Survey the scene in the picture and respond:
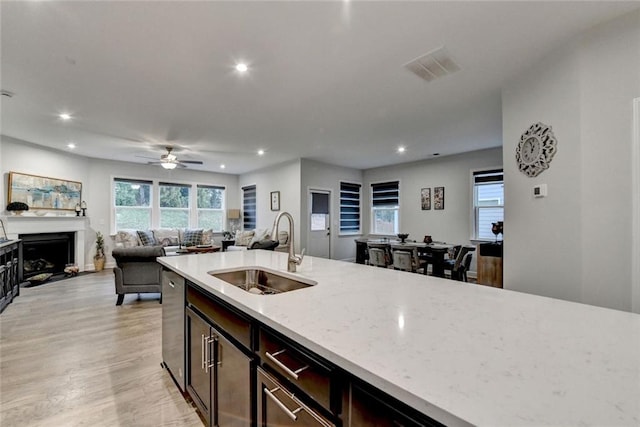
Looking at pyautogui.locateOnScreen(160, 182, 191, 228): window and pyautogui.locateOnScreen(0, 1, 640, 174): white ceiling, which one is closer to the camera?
pyautogui.locateOnScreen(0, 1, 640, 174): white ceiling

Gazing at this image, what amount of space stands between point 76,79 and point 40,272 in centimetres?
480

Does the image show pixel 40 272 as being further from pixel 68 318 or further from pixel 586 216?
pixel 586 216

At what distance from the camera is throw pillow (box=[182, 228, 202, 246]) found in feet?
25.0

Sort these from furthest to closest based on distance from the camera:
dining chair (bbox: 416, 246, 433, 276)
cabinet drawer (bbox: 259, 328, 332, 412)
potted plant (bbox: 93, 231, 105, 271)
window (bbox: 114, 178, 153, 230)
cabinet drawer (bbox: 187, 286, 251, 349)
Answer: window (bbox: 114, 178, 153, 230)
potted plant (bbox: 93, 231, 105, 271)
dining chair (bbox: 416, 246, 433, 276)
cabinet drawer (bbox: 187, 286, 251, 349)
cabinet drawer (bbox: 259, 328, 332, 412)

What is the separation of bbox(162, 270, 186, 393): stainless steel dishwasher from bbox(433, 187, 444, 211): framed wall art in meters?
5.82

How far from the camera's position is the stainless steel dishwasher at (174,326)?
2.01 m

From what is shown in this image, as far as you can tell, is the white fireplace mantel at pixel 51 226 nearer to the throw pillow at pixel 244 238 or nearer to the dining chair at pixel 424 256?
the throw pillow at pixel 244 238

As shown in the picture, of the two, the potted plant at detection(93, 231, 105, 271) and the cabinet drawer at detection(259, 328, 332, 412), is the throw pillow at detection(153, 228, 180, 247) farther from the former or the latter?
the cabinet drawer at detection(259, 328, 332, 412)

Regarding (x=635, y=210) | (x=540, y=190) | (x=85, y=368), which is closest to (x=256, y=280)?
(x=85, y=368)

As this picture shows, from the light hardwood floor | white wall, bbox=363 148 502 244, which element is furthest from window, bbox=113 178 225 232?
white wall, bbox=363 148 502 244

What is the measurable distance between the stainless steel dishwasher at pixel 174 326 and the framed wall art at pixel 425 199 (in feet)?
19.3

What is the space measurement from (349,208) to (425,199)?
2.12 m

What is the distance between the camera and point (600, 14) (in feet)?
6.87

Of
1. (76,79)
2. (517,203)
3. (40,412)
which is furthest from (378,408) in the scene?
(76,79)
